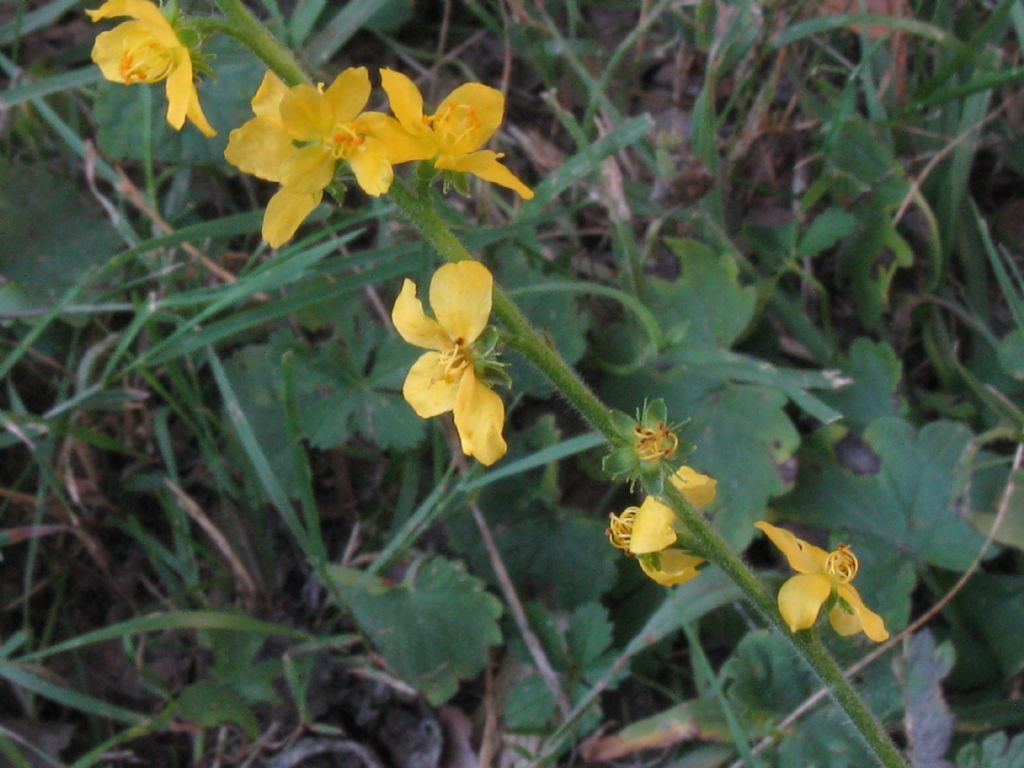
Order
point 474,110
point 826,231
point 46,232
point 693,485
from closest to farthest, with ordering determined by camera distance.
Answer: point 474,110
point 693,485
point 826,231
point 46,232

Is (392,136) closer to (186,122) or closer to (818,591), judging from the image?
(818,591)

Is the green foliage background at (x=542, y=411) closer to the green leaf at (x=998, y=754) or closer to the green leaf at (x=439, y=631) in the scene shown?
the green leaf at (x=439, y=631)

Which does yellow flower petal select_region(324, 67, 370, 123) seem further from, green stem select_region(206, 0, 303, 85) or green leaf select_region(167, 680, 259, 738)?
green leaf select_region(167, 680, 259, 738)

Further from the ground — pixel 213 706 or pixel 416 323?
pixel 416 323

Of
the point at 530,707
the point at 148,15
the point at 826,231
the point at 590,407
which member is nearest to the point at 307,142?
the point at 148,15

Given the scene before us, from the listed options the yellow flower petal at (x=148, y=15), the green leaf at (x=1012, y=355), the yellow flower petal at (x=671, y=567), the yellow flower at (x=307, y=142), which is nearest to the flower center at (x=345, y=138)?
the yellow flower at (x=307, y=142)

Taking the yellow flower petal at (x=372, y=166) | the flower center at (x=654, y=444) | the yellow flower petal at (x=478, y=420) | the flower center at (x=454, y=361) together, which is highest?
the yellow flower petal at (x=372, y=166)

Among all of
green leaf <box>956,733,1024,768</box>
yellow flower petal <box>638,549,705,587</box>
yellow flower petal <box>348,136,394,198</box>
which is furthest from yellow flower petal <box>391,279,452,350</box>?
green leaf <box>956,733,1024,768</box>
